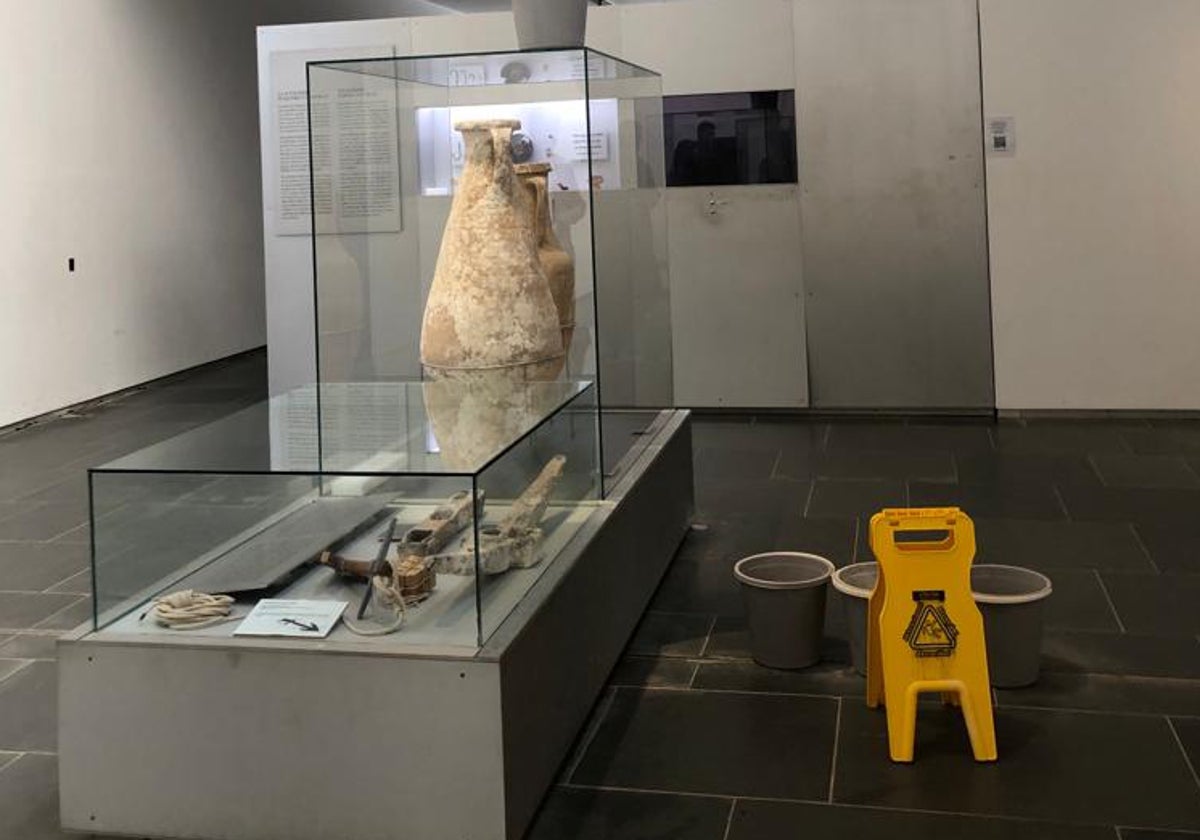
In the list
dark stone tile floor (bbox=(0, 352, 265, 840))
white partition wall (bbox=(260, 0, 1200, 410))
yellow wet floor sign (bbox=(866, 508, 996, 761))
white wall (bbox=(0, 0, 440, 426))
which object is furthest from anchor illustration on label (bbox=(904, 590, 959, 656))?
white wall (bbox=(0, 0, 440, 426))

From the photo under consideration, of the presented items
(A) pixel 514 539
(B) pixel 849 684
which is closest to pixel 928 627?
(B) pixel 849 684

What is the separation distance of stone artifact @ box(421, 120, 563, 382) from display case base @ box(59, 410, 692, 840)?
88 cm

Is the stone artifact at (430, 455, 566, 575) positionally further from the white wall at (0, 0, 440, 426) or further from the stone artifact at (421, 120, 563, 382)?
the white wall at (0, 0, 440, 426)

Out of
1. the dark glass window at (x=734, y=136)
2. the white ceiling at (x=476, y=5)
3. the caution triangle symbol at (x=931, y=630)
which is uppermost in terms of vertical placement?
the white ceiling at (x=476, y=5)

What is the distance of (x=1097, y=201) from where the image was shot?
6211 millimetres

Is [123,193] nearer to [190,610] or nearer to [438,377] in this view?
[438,377]

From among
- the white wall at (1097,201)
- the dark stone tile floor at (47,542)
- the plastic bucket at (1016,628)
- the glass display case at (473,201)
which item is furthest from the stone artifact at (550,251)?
the white wall at (1097,201)

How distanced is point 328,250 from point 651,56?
3.44m

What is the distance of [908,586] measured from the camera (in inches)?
103

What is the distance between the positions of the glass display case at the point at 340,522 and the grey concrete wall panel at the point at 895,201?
4.10 m

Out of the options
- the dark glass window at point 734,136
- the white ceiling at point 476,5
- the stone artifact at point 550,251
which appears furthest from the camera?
the white ceiling at point 476,5

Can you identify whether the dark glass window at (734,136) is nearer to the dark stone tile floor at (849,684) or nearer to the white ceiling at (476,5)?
the dark stone tile floor at (849,684)

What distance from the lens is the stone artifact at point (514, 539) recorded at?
2424 mm

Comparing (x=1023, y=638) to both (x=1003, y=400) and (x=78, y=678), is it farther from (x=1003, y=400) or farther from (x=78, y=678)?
(x=1003, y=400)
